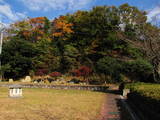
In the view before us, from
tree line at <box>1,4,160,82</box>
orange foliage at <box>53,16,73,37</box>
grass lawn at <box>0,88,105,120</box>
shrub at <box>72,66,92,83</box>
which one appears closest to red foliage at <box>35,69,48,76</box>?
tree line at <box>1,4,160,82</box>

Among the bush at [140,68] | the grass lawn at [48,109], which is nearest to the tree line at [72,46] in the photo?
the bush at [140,68]

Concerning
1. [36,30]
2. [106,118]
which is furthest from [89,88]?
[36,30]

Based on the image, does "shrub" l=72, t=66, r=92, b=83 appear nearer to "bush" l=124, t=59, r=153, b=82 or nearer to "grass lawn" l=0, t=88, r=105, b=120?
"bush" l=124, t=59, r=153, b=82

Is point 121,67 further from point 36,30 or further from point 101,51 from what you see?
point 36,30

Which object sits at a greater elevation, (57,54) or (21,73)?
(57,54)

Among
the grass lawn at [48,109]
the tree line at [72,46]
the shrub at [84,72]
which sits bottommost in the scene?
the grass lawn at [48,109]

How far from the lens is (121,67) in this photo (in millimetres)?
22734

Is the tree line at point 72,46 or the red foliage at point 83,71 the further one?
the tree line at point 72,46

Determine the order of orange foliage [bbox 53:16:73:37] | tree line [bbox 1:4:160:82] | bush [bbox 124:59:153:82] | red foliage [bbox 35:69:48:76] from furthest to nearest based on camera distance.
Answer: orange foliage [bbox 53:16:73:37], red foliage [bbox 35:69:48:76], tree line [bbox 1:4:160:82], bush [bbox 124:59:153:82]

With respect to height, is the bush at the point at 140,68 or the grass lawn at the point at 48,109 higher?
the bush at the point at 140,68

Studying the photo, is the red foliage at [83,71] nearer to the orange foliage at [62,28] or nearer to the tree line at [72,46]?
the tree line at [72,46]

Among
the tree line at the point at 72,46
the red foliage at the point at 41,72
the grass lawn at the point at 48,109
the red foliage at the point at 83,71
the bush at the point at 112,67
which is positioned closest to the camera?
the grass lawn at the point at 48,109

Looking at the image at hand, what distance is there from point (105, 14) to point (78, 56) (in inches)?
347

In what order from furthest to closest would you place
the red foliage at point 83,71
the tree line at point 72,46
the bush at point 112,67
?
the tree line at point 72,46, the red foliage at point 83,71, the bush at point 112,67
